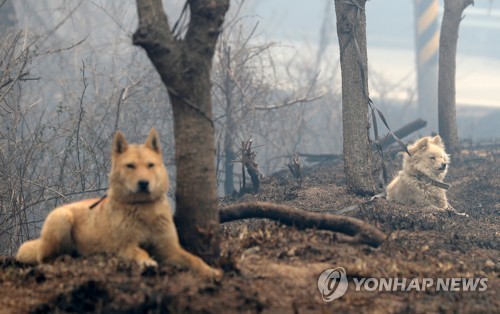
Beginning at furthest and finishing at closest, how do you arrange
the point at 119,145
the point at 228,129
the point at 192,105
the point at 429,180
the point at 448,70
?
the point at 228,129, the point at 448,70, the point at 429,180, the point at 192,105, the point at 119,145

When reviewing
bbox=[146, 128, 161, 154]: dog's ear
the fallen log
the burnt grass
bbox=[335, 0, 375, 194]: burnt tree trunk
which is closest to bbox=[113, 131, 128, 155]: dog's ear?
bbox=[146, 128, 161, 154]: dog's ear

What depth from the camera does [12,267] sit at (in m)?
6.99

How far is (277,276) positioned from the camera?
6660 millimetres

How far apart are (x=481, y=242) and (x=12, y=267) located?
6449 millimetres

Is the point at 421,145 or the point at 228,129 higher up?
the point at 228,129

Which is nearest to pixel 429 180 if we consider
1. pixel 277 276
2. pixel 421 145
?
pixel 421 145

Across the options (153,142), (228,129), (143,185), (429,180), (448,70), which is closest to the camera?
(143,185)

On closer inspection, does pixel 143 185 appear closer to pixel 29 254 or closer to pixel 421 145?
pixel 29 254

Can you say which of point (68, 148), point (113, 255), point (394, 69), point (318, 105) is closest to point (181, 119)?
point (113, 255)

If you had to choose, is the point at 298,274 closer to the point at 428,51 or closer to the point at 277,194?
the point at 277,194

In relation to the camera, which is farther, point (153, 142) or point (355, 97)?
point (355, 97)

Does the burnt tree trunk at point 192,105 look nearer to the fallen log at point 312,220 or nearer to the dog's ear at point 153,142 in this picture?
the dog's ear at point 153,142

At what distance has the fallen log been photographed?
8.10 metres

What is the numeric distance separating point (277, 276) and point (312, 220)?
1.75 metres
